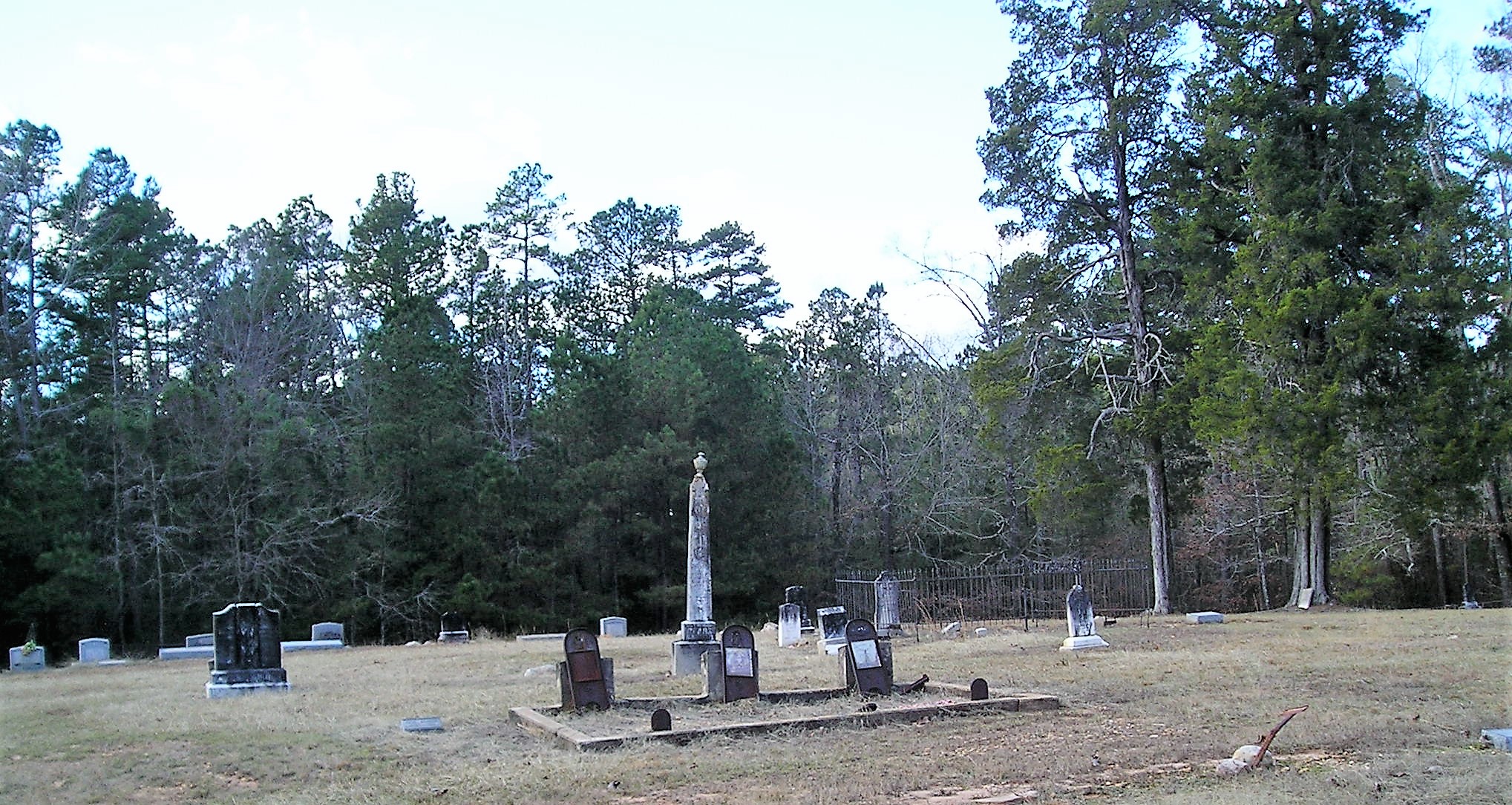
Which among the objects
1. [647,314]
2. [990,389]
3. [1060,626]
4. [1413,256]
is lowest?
[1060,626]

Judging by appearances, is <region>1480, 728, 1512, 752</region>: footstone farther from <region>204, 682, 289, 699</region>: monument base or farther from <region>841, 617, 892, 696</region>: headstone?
<region>204, 682, 289, 699</region>: monument base

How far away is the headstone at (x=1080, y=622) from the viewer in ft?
55.1

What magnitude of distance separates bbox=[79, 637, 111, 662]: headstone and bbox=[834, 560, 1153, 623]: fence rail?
15.3 m

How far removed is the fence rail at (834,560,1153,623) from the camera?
2573 cm

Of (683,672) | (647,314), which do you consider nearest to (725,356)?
(647,314)

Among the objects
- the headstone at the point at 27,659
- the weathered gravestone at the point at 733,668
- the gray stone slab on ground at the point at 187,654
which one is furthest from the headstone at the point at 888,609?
the headstone at the point at 27,659

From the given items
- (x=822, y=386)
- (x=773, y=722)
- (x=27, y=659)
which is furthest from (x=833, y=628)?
(x=822, y=386)

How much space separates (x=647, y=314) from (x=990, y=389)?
1379 cm

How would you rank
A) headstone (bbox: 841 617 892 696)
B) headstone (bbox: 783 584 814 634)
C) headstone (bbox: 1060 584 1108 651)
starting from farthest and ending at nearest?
headstone (bbox: 783 584 814 634)
headstone (bbox: 1060 584 1108 651)
headstone (bbox: 841 617 892 696)

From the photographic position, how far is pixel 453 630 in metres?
27.5

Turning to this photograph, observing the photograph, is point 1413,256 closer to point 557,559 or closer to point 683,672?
point 683,672

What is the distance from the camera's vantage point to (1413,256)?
2250cm

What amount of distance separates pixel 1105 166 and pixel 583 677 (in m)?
20.9

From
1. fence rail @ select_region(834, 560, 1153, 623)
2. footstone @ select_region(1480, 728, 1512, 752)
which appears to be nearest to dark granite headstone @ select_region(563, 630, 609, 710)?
footstone @ select_region(1480, 728, 1512, 752)
